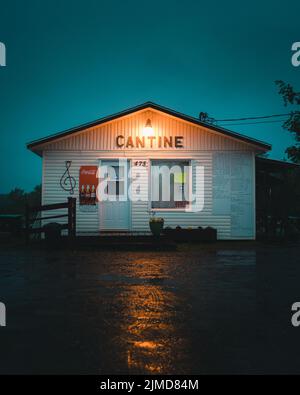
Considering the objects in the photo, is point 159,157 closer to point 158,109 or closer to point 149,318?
point 158,109

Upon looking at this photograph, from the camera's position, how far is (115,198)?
15180mm

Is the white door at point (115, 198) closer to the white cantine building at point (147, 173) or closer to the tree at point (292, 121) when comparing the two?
the white cantine building at point (147, 173)

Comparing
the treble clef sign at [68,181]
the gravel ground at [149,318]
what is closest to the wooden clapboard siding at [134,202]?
the treble clef sign at [68,181]

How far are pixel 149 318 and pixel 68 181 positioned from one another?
10.9 m

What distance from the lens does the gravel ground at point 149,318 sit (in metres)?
3.38

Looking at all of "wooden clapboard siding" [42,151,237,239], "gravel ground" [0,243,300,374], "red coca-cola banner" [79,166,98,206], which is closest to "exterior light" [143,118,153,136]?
"wooden clapboard siding" [42,151,237,239]

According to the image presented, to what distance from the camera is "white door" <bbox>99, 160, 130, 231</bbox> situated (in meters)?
15.2

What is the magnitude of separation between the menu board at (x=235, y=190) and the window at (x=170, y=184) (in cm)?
114

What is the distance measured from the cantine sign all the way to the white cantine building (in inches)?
1.3

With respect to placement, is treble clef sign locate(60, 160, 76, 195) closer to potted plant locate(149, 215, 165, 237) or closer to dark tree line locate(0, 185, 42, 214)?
potted plant locate(149, 215, 165, 237)

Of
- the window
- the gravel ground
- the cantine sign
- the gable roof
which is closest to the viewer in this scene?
the gravel ground

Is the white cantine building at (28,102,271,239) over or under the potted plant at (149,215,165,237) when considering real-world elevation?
over
